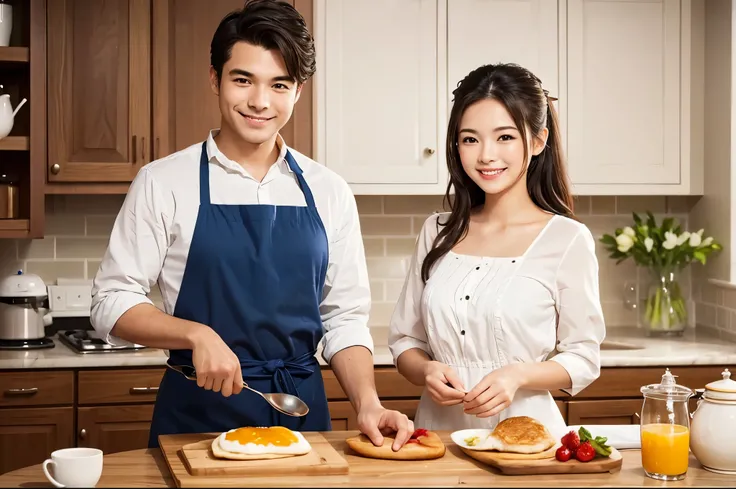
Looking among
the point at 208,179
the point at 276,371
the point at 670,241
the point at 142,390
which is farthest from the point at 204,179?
the point at 670,241

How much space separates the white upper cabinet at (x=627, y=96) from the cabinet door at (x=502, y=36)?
92 mm

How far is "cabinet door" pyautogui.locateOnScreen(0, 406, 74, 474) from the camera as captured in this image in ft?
10.6

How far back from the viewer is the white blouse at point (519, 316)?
2.18m

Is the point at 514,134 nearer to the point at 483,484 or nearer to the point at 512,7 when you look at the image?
the point at 483,484

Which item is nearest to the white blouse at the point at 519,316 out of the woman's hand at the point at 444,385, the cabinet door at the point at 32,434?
→ the woman's hand at the point at 444,385

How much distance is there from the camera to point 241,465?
1661 mm

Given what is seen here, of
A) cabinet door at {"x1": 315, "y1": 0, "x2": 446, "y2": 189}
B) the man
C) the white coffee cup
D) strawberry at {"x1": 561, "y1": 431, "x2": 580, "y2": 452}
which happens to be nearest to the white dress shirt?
the man

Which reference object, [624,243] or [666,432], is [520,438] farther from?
[624,243]

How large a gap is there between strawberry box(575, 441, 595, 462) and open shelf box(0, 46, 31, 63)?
2.56m

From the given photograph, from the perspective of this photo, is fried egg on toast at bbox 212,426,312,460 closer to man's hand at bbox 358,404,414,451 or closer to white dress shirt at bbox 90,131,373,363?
man's hand at bbox 358,404,414,451

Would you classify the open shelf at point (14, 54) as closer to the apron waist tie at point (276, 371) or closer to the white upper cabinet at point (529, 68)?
the white upper cabinet at point (529, 68)

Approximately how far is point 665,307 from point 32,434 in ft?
8.23

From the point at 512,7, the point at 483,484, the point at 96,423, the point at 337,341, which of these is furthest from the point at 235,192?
the point at 512,7

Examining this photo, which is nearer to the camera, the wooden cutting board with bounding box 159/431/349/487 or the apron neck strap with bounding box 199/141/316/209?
the wooden cutting board with bounding box 159/431/349/487
